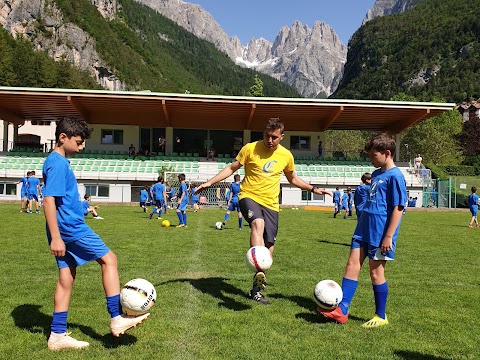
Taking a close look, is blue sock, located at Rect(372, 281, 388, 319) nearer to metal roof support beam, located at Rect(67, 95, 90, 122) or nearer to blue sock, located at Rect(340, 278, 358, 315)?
blue sock, located at Rect(340, 278, 358, 315)

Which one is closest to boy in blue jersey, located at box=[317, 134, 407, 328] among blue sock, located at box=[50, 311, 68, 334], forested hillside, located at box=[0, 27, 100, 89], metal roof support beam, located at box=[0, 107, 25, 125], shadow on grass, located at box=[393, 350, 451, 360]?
shadow on grass, located at box=[393, 350, 451, 360]

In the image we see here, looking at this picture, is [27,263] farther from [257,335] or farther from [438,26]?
[438,26]

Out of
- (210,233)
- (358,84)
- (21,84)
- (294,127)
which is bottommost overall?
(210,233)

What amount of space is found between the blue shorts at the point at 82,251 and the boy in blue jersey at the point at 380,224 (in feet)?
7.79

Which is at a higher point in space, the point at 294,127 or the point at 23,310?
the point at 294,127

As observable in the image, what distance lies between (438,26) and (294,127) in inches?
4941

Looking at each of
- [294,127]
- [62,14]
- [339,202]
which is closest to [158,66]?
[62,14]

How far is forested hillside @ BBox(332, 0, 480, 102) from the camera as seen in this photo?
127188 millimetres

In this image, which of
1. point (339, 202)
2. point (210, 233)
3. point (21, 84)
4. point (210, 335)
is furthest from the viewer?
point (21, 84)

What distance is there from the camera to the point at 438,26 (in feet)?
473

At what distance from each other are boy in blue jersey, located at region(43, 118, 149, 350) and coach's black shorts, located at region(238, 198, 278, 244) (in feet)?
6.68

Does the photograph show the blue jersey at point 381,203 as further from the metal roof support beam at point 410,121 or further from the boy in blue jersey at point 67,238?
the metal roof support beam at point 410,121

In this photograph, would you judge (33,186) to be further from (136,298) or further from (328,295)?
(328,295)

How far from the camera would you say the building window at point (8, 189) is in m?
32.6
